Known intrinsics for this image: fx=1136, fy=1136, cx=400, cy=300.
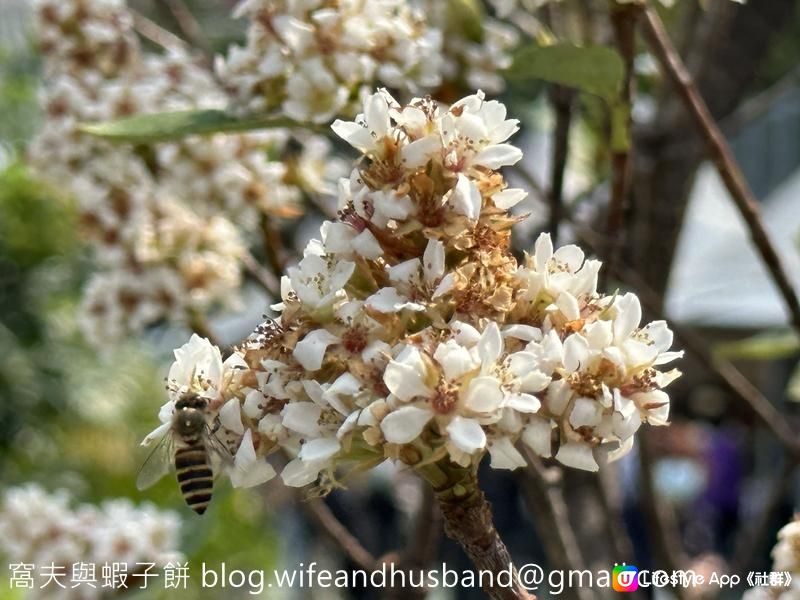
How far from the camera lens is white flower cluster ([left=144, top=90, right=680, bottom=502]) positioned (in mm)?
528

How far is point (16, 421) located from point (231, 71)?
2884 millimetres

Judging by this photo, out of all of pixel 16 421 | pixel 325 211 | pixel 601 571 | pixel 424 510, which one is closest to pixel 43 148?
pixel 325 211

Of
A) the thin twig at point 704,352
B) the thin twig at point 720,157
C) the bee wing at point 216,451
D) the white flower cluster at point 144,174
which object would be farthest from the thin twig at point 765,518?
the bee wing at point 216,451

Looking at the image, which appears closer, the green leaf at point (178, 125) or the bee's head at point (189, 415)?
the bee's head at point (189, 415)

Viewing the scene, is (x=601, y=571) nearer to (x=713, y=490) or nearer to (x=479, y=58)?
(x=479, y=58)

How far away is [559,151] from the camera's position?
1021 millimetres

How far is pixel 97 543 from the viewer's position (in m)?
1.24

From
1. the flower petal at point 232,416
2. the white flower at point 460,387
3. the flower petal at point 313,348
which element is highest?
the flower petal at point 313,348

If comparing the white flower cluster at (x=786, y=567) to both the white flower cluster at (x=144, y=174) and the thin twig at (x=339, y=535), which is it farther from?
the white flower cluster at (x=144, y=174)

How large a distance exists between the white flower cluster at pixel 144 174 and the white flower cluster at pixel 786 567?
620mm

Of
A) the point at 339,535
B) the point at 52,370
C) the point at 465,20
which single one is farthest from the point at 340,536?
the point at 52,370

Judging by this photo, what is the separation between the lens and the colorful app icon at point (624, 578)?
962 mm

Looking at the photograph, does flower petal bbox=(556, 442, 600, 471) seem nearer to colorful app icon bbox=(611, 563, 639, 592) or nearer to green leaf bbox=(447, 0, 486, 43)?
colorful app icon bbox=(611, 563, 639, 592)

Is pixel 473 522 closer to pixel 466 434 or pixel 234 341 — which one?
pixel 466 434
